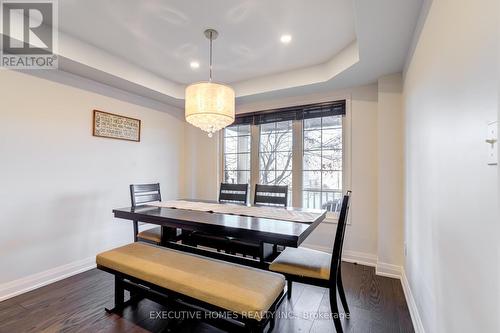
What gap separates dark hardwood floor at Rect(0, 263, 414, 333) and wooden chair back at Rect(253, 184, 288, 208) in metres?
0.91

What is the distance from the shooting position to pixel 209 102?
221cm

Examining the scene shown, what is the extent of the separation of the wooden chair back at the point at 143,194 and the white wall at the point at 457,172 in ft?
8.83

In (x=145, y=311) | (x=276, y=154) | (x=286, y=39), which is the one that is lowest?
(x=145, y=311)

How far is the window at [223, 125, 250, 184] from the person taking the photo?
402 cm

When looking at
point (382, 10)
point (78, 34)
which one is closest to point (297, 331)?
point (382, 10)

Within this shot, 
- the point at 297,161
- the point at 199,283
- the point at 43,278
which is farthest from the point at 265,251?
the point at 43,278

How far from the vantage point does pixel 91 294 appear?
7.50 feet

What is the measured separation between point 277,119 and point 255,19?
5.80ft

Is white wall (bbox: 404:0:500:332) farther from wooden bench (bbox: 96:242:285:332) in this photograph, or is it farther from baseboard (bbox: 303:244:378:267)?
baseboard (bbox: 303:244:378:267)

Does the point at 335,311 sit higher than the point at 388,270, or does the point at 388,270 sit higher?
the point at 335,311

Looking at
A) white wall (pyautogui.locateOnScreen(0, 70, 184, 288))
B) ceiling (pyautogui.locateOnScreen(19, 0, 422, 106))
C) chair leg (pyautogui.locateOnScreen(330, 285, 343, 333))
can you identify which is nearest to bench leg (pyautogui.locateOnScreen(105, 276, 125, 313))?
white wall (pyautogui.locateOnScreen(0, 70, 184, 288))

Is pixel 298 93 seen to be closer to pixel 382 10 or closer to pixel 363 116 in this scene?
pixel 363 116

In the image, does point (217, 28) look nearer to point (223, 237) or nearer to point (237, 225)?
point (237, 225)

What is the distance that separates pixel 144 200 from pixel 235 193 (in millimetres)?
1111
